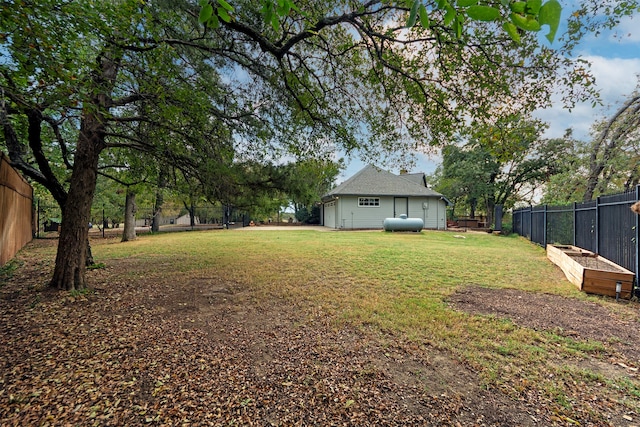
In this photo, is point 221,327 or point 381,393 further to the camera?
point 221,327

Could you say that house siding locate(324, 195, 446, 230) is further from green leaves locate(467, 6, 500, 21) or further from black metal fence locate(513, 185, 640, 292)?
green leaves locate(467, 6, 500, 21)

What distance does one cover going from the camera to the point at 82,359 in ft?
8.15

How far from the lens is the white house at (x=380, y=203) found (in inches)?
824

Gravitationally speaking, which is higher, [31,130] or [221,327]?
[31,130]

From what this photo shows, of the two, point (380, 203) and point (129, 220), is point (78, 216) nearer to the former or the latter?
point (129, 220)

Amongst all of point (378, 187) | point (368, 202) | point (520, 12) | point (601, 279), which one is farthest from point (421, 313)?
point (378, 187)

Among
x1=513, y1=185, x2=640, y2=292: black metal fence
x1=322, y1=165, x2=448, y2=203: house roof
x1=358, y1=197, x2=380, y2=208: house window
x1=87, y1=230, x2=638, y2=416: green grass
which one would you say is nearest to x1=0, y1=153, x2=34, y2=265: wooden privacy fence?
x1=87, y1=230, x2=638, y2=416: green grass

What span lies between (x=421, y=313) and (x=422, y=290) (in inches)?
46.7

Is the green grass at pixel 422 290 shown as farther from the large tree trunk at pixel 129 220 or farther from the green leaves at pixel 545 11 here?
the large tree trunk at pixel 129 220

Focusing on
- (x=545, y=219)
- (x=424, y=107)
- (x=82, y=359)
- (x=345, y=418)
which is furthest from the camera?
(x=545, y=219)

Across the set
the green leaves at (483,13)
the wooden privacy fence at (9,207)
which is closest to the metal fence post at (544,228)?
the green leaves at (483,13)

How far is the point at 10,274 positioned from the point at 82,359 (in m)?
4.89

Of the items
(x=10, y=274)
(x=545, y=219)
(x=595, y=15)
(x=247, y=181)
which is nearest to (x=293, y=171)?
(x=247, y=181)

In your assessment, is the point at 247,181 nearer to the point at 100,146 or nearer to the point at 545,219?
the point at 100,146
